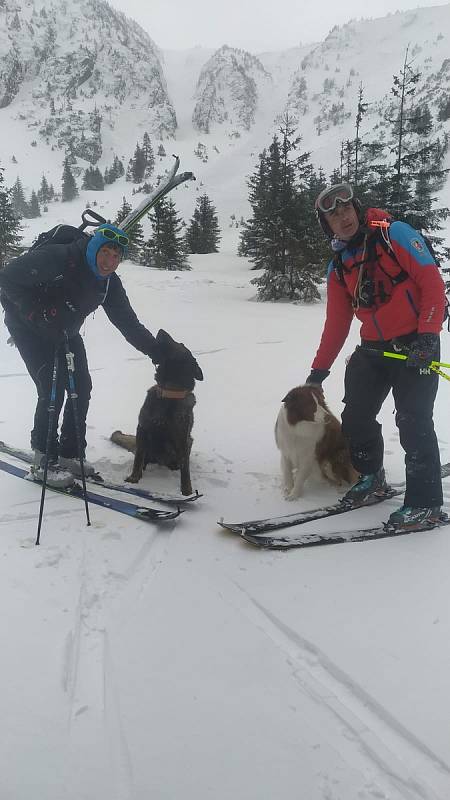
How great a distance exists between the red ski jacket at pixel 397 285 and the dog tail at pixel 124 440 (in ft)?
7.68

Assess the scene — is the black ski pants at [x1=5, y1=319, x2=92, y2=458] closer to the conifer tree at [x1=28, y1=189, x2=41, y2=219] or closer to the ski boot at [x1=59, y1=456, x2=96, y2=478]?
the ski boot at [x1=59, y1=456, x2=96, y2=478]

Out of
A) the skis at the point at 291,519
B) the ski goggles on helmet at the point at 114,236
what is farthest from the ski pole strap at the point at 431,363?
the ski goggles on helmet at the point at 114,236

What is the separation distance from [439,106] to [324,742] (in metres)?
70.6

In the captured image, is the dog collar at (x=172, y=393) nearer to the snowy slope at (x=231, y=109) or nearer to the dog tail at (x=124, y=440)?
the dog tail at (x=124, y=440)

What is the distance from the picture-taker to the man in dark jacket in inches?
120

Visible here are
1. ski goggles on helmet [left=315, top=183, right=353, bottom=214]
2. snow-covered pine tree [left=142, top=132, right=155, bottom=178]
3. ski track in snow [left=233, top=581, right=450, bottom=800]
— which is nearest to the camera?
ski track in snow [left=233, top=581, right=450, bottom=800]

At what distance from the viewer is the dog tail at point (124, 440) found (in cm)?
435

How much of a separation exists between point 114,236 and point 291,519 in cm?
223

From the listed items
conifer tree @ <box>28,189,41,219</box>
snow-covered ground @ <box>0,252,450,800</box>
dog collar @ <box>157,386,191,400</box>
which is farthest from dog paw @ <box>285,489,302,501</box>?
conifer tree @ <box>28,189,41,219</box>

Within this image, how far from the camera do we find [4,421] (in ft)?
16.7

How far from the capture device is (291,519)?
3.07 m

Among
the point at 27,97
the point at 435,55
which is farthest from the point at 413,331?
the point at 27,97

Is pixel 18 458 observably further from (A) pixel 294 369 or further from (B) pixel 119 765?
(A) pixel 294 369

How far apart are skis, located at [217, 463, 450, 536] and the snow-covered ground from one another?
7cm
